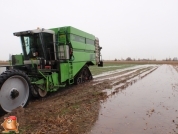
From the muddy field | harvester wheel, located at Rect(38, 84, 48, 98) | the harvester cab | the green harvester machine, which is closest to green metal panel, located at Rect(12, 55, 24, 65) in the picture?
the green harvester machine

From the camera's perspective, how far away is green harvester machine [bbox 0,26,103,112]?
524 cm

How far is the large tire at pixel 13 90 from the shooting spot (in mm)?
4898

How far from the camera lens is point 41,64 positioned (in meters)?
8.05

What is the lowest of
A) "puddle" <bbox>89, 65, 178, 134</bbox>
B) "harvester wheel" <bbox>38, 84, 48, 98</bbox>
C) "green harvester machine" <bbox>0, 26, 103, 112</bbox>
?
"puddle" <bbox>89, 65, 178, 134</bbox>

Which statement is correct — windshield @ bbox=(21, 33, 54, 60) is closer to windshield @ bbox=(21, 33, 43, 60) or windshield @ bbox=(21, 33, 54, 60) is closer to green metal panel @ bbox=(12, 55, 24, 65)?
windshield @ bbox=(21, 33, 43, 60)

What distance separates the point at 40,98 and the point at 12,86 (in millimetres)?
2296

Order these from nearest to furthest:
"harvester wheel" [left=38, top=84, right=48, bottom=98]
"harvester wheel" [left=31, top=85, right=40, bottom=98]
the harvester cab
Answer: "harvester wheel" [left=31, top=85, right=40, bottom=98] < "harvester wheel" [left=38, top=84, right=48, bottom=98] < the harvester cab

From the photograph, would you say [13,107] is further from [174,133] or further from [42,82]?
[174,133]

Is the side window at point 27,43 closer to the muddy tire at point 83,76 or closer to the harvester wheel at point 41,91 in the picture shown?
the harvester wheel at point 41,91

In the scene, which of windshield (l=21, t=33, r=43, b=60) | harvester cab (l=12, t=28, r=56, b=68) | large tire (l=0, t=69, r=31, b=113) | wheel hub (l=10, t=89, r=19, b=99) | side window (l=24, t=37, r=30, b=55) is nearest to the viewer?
large tire (l=0, t=69, r=31, b=113)

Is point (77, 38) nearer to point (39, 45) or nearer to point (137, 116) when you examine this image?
point (39, 45)

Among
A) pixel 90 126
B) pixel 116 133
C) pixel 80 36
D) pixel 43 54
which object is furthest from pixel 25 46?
pixel 116 133

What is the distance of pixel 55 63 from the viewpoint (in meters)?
8.38

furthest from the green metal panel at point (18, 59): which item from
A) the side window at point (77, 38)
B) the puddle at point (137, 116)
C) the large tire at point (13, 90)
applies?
the puddle at point (137, 116)
